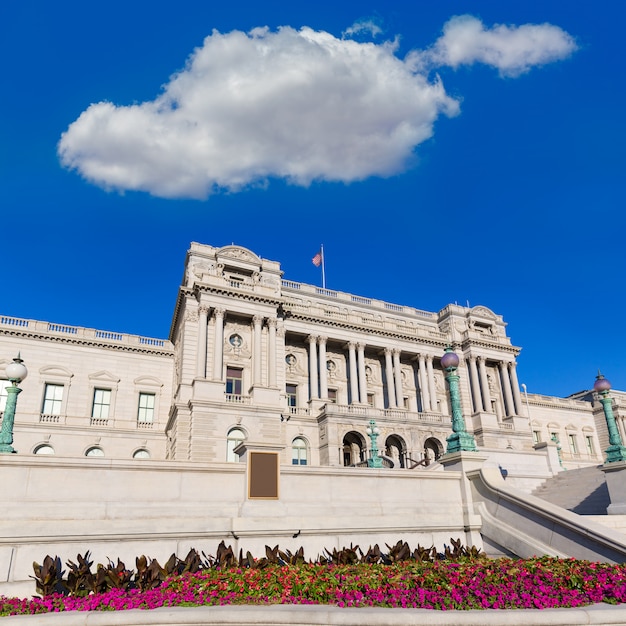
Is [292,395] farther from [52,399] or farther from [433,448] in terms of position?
[52,399]

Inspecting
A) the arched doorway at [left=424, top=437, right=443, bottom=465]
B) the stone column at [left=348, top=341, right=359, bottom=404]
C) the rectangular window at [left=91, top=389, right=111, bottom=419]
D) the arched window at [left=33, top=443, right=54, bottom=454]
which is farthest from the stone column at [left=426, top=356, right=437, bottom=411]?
the arched window at [left=33, top=443, right=54, bottom=454]

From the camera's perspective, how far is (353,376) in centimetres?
4631

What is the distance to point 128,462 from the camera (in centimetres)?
1244

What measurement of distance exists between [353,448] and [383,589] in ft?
108

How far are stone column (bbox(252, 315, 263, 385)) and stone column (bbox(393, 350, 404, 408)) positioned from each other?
14.8 m

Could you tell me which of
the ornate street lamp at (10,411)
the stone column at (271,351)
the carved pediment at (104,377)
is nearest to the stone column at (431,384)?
the stone column at (271,351)

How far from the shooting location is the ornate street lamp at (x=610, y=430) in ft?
62.6

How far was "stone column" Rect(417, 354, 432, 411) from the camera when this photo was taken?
48594 millimetres

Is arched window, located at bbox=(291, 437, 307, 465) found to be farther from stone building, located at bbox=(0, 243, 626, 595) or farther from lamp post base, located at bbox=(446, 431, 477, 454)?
lamp post base, located at bbox=(446, 431, 477, 454)

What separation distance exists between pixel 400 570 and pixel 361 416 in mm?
31095

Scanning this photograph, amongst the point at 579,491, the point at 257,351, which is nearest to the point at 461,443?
the point at 579,491

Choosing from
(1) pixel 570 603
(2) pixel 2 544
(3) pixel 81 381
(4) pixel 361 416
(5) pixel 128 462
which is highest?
(3) pixel 81 381

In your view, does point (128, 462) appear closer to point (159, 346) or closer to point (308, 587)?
point (308, 587)

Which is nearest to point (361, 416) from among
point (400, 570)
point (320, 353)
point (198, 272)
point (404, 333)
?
point (320, 353)
